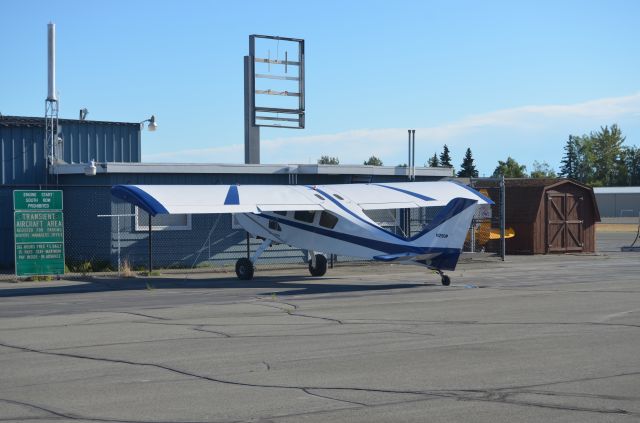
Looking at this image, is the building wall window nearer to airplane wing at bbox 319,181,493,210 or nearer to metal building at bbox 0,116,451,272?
metal building at bbox 0,116,451,272

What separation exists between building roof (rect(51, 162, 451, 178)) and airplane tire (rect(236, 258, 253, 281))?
16.7ft

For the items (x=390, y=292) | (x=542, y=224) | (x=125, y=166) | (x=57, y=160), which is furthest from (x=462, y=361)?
(x=542, y=224)

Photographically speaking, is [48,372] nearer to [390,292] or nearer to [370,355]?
[370,355]

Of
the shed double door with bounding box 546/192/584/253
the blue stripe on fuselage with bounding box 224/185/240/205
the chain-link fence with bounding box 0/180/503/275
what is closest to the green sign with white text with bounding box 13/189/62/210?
the chain-link fence with bounding box 0/180/503/275

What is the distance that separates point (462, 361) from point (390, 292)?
909 cm

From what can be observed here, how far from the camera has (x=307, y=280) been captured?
23.2 metres

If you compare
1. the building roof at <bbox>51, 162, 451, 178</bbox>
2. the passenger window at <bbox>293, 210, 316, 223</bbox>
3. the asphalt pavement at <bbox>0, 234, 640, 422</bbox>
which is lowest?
the asphalt pavement at <bbox>0, 234, 640, 422</bbox>

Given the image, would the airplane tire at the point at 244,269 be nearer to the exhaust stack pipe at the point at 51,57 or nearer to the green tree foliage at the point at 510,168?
the exhaust stack pipe at the point at 51,57

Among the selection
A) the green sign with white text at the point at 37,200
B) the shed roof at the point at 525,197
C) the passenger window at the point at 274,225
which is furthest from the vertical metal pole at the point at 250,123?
the green sign with white text at the point at 37,200

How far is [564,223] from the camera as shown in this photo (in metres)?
33.5

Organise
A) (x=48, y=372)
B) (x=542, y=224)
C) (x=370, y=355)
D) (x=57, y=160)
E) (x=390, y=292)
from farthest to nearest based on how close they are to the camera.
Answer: (x=542, y=224) < (x=57, y=160) < (x=390, y=292) < (x=370, y=355) < (x=48, y=372)

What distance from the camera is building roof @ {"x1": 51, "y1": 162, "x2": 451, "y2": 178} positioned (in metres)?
26.4

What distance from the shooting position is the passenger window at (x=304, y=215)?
23.3 metres

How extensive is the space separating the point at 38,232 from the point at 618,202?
277 ft
